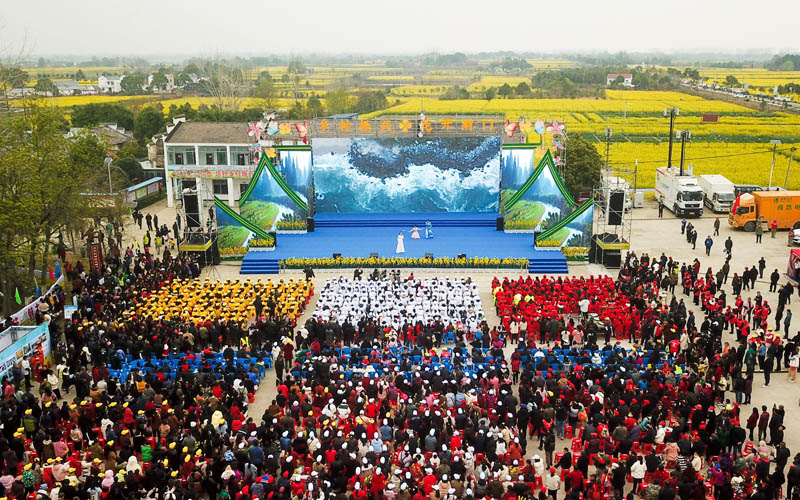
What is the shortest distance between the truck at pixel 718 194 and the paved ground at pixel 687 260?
1.66 ft

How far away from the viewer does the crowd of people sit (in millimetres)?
12914

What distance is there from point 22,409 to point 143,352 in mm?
3298

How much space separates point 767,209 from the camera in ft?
109

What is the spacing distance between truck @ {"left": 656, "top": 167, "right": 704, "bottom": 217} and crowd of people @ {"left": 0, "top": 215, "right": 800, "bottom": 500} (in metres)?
14.4

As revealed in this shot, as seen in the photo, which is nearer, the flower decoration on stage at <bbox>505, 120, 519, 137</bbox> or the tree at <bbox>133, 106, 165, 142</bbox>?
the flower decoration on stage at <bbox>505, 120, 519, 137</bbox>

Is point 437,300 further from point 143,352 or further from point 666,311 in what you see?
point 143,352

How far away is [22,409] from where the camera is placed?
51.4 ft

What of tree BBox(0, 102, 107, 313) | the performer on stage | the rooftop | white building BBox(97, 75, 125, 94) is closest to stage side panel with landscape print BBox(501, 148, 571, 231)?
the performer on stage

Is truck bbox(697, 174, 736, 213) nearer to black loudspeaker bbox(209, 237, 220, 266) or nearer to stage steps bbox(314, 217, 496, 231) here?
stage steps bbox(314, 217, 496, 231)

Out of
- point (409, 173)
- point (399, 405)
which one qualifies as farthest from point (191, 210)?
point (399, 405)

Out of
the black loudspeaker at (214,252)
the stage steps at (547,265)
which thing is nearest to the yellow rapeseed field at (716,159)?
the stage steps at (547,265)

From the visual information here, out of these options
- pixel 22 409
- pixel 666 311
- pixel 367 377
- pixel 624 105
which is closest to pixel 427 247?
pixel 666 311

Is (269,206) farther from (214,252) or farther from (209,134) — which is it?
(209,134)

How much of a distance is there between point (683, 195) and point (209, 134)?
1011 inches
